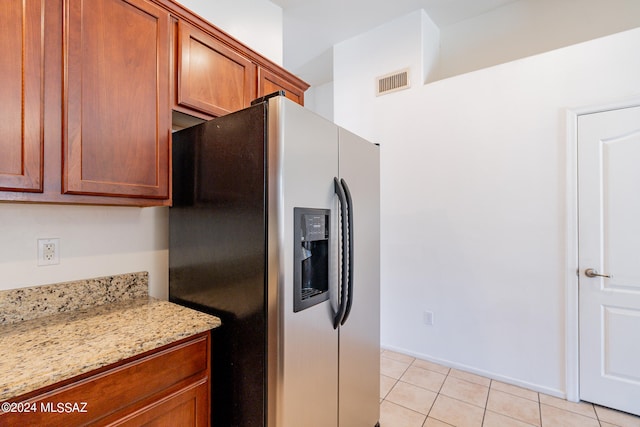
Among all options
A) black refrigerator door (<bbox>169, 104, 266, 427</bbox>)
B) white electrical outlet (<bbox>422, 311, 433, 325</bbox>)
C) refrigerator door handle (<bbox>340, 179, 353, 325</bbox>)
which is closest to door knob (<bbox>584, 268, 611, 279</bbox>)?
white electrical outlet (<bbox>422, 311, 433, 325</bbox>)

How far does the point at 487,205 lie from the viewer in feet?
8.19

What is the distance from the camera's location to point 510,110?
2.40 m

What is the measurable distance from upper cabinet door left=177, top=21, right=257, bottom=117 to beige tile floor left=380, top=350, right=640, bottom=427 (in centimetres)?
221

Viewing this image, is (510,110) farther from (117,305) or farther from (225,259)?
(117,305)

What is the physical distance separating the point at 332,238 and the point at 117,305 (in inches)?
44.8

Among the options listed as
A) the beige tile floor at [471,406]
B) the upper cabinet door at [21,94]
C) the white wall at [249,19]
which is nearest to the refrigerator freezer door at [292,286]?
the upper cabinet door at [21,94]

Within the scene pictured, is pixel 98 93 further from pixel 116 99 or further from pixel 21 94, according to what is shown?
pixel 21 94

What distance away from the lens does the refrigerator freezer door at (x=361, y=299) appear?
1.58 meters

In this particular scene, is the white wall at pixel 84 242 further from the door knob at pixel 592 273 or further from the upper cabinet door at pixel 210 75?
the door knob at pixel 592 273

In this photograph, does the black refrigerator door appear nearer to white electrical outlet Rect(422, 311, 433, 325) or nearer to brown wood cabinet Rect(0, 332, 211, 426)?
brown wood cabinet Rect(0, 332, 211, 426)

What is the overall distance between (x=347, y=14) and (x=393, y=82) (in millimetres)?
771

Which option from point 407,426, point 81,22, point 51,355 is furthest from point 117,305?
point 407,426

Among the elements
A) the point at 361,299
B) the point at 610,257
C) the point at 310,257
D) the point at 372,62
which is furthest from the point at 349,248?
the point at 372,62

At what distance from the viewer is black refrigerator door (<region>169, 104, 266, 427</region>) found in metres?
1.24
